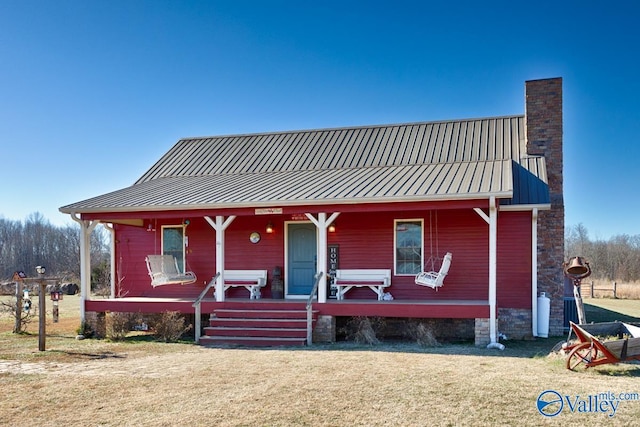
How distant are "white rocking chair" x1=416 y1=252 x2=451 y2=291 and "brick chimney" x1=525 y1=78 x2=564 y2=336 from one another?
7.29 feet

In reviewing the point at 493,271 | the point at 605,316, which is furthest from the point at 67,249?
the point at 493,271

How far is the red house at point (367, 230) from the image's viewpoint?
421 inches

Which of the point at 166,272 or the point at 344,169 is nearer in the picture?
the point at 166,272

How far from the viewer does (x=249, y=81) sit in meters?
17.7

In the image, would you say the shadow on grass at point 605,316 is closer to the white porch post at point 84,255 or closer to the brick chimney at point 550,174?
the brick chimney at point 550,174

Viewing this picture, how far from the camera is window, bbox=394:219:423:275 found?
11938 mm

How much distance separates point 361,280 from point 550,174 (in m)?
4.95

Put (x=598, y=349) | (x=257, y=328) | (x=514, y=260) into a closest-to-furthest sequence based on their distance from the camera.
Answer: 1. (x=598, y=349)
2. (x=257, y=328)
3. (x=514, y=260)

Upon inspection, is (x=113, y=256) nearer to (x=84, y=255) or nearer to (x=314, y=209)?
(x=84, y=255)

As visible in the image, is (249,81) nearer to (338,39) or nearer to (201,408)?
(338,39)

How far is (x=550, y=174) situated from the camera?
481 inches

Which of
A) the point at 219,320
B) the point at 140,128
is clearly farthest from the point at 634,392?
the point at 140,128

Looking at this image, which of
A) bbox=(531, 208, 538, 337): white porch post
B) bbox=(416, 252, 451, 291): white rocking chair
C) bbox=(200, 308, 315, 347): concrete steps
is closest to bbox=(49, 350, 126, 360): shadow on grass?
bbox=(200, 308, 315, 347): concrete steps

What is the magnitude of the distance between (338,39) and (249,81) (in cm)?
344
